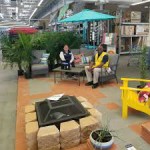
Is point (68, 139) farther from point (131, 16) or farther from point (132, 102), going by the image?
point (131, 16)

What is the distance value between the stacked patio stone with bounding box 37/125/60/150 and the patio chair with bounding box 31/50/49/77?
4366 mm

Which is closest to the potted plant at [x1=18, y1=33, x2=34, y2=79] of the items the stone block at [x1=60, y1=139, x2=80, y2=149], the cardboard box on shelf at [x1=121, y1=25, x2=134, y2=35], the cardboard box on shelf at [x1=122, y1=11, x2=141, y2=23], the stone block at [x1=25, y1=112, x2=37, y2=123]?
the stone block at [x1=25, y1=112, x2=37, y2=123]

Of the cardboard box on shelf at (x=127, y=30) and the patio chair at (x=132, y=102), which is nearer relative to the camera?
the patio chair at (x=132, y=102)

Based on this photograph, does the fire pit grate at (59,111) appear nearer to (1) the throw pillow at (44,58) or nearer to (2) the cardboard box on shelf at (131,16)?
(1) the throw pillow at (44,58)

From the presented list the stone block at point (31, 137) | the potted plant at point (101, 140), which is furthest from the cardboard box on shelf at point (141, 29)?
the stone block at point (31, 137)

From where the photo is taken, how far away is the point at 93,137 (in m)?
2.78

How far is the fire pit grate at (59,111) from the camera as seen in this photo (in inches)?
125

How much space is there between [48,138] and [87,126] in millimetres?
553

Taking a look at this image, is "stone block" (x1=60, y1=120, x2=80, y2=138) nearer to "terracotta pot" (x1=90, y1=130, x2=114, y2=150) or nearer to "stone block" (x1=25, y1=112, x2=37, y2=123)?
"terracotta pot" (x1=90, y1=130, x2=114, y2=150)

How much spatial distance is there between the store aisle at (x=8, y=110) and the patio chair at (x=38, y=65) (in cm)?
74

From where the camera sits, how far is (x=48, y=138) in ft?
9.41

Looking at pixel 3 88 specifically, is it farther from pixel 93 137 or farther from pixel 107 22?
pixel 107 22

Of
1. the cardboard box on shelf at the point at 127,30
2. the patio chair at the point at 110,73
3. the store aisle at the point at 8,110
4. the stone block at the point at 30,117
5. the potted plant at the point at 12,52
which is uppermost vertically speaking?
the cardboard box on shelf at the point at 127,30

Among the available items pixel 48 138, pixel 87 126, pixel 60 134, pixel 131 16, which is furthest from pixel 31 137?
pixel 131 16
